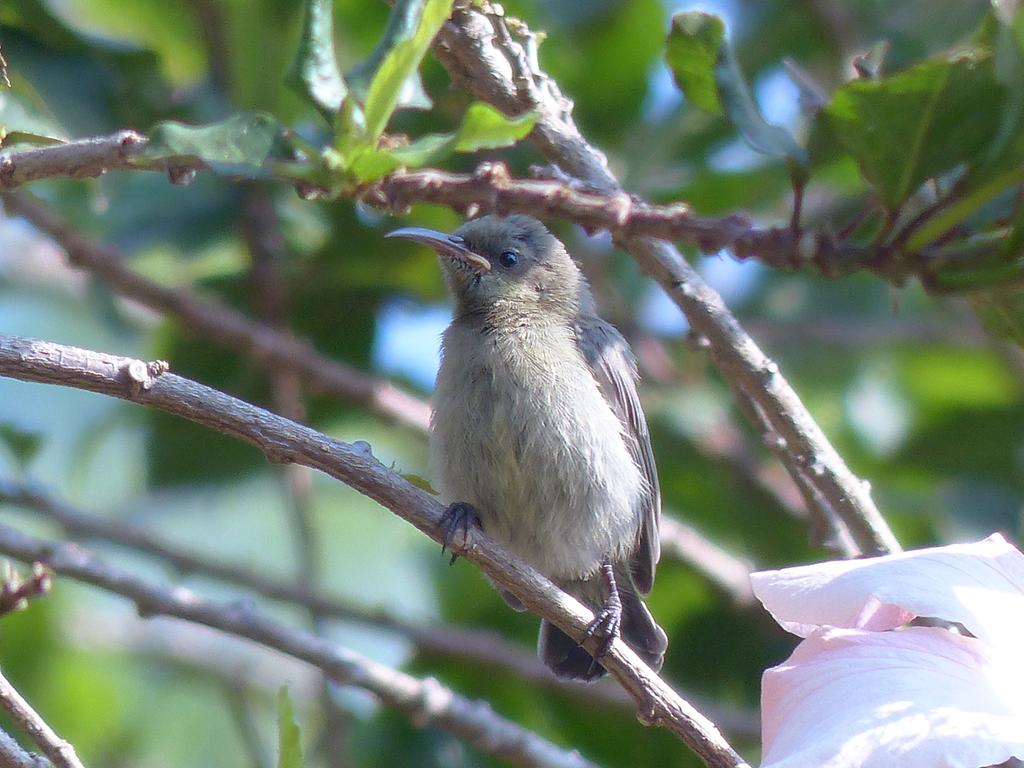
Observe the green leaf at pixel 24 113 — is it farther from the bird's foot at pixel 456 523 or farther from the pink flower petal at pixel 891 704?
the pink flower petal at pixel 891 704

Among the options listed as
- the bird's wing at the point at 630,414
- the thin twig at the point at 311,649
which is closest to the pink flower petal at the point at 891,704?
the thin twig at the point at 311,649

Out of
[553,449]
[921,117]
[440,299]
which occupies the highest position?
[440,299]

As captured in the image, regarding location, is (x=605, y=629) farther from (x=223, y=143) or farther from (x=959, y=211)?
(x=223, y=143)

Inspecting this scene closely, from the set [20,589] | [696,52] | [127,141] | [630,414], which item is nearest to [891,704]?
[696,52]

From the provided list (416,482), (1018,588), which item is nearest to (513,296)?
(416,482)

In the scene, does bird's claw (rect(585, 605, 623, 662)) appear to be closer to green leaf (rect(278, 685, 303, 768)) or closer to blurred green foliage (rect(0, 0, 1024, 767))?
green leaf (rect(278, 685, 303, 768))

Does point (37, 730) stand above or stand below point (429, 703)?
below
